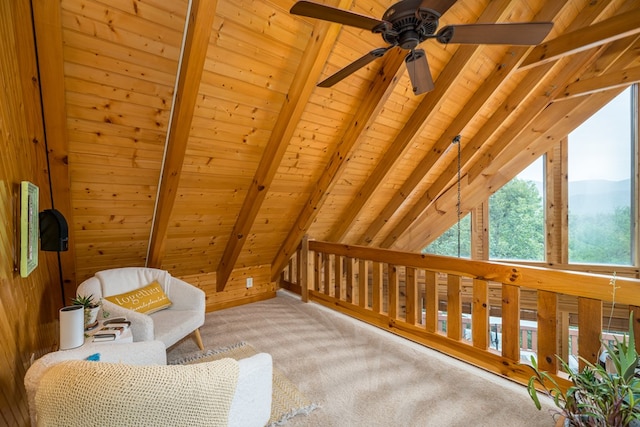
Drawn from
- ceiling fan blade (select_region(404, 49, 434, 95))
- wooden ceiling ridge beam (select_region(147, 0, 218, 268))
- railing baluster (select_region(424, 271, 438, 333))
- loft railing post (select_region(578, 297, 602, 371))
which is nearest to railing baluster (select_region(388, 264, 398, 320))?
railing baluster (select_region(424, 271, 438, 333))

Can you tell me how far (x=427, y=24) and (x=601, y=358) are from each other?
2.10m

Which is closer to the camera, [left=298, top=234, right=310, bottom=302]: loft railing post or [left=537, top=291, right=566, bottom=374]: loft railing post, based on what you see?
[left=537, top=291, right=566, bottom=374]: loft railing post

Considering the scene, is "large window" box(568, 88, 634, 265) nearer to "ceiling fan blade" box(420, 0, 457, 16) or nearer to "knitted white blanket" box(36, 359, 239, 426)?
"ceiling fan blade" box(420, 0, 457, 16)

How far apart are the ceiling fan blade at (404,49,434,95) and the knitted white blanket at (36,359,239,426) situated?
179 cm

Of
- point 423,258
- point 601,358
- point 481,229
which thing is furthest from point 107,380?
point 481,229

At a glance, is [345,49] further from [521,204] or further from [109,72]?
[521,204]

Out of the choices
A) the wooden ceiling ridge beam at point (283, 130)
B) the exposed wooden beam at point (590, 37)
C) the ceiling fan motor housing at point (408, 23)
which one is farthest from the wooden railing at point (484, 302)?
the exposed wooden beam at point (590, 37)

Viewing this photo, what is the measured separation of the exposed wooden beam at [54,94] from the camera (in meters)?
1.42

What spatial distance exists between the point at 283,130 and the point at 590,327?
99.6 inches

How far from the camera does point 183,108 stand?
1.94m

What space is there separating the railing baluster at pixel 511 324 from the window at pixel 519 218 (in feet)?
10.5

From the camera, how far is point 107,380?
88cm

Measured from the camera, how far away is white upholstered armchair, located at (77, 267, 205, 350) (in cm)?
196

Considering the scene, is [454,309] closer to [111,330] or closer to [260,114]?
[260,114]
